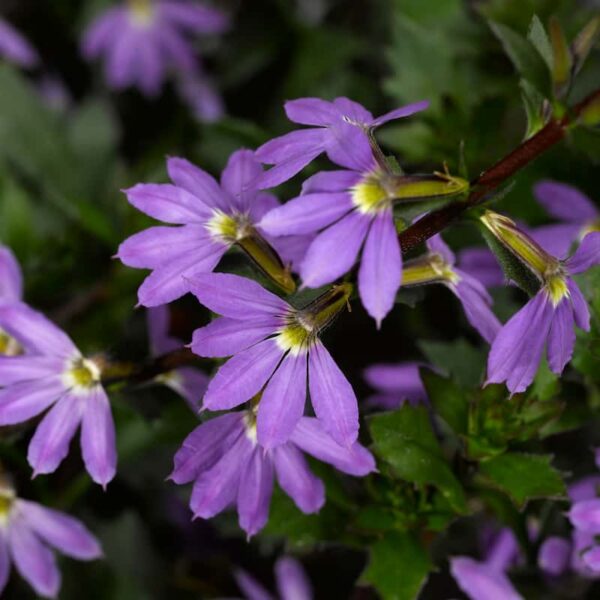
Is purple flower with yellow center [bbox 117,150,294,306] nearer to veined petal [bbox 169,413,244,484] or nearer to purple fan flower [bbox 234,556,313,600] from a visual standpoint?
veined petal [bbox 169,413,244,484]

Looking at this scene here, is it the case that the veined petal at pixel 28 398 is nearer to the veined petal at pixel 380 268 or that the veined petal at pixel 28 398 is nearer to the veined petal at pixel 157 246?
the veined petal at pixel 157 246

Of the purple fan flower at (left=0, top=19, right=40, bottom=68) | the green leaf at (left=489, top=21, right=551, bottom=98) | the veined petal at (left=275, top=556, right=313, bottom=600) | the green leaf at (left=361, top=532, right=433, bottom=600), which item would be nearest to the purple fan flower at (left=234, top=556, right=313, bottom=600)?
the veined petal at (left=275, top=556, right=313, bottom=600)

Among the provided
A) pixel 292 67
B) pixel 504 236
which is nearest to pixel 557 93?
pixel 504 236

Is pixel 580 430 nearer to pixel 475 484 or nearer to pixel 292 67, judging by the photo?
pixel 475 484

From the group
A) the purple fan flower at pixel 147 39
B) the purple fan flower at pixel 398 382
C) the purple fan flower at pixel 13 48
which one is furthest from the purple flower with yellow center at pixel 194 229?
the purple fan flower at pixel 147 39

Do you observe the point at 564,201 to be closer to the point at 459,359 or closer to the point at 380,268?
the point at 459,359

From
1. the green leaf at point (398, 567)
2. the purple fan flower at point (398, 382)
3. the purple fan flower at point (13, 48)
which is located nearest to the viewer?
the green leaf at point (398, 567)
